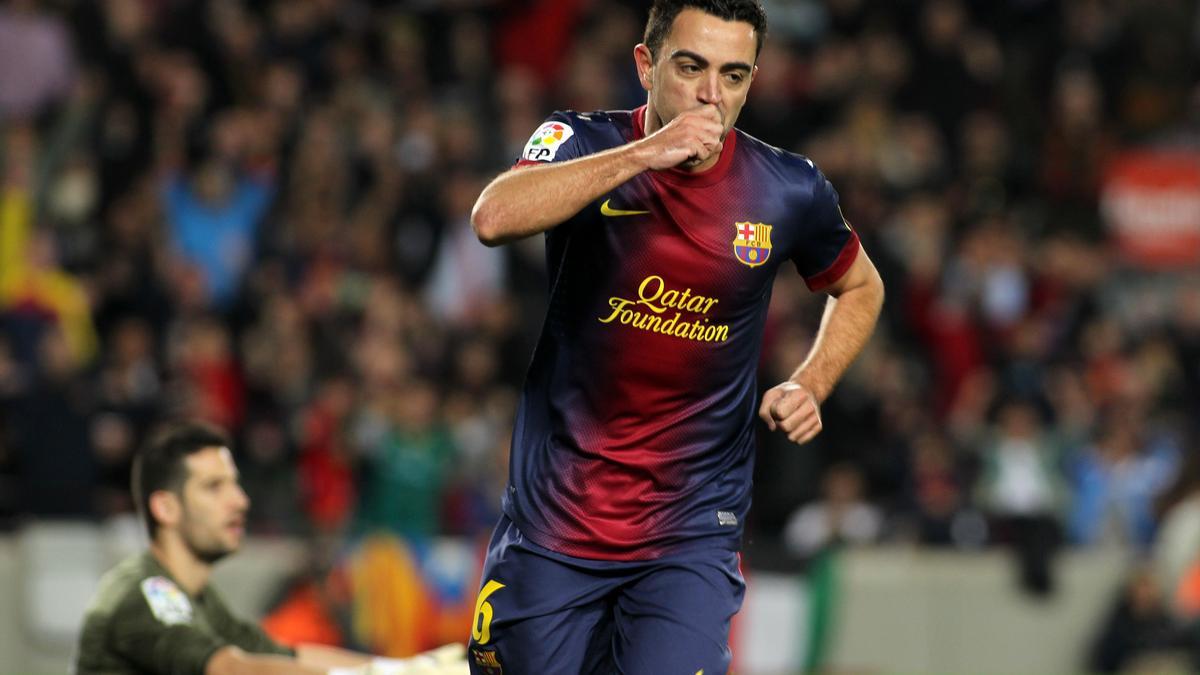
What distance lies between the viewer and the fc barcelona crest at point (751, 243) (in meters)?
5.28

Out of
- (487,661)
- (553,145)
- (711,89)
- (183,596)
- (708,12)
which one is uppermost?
(708,12)

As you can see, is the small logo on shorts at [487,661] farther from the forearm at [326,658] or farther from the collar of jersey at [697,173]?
the forearm at [326,658]

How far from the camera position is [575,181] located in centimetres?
479

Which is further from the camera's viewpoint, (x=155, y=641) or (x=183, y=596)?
(x=183, y=596)

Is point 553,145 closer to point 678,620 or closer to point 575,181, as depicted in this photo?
point 575,181

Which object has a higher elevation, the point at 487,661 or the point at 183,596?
the point at 487,661

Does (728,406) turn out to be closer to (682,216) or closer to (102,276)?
(682,216)

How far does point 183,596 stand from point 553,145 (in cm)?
267

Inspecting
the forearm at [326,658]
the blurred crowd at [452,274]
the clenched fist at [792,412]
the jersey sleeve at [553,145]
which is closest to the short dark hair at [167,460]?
the forearm at [326,658]

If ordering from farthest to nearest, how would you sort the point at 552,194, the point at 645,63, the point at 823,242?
1. the point at 823,242
2. the point at 645,63
3. the point at 552,194

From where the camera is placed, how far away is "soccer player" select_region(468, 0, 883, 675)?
523 centimetres

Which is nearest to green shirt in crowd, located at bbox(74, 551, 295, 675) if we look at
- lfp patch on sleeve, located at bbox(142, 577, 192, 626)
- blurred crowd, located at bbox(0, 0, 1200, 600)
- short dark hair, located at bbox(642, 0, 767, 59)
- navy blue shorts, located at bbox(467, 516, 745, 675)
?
lfp patch on sleeve, located at bbox(142, 577, 192, 626)

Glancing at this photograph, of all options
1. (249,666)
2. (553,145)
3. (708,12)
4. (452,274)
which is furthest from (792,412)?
(452,274)

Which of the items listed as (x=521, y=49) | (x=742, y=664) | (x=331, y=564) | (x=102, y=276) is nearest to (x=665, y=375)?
(x=331, y=564)
